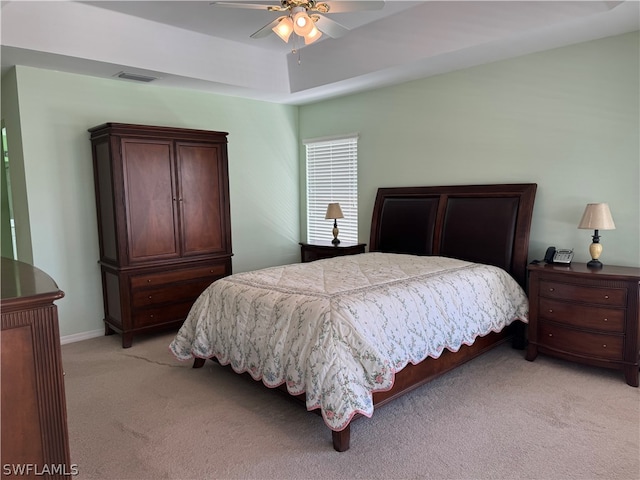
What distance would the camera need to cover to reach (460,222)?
13.9 feet

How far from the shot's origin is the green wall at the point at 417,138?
352 centimetres

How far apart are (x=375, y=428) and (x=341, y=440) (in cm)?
33

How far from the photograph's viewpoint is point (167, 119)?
4.83 metres

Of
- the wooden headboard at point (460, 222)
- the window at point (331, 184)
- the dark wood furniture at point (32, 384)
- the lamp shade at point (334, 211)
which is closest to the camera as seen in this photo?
the dark wood furniture at point (32, 384)

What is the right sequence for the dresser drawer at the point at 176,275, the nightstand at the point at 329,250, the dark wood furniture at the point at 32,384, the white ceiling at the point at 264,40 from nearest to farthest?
the dark wood furniture at the point at 32,384
the white ceiling at the point at 264,40
the dresser drawer at the point at 176,275
the nightstand at the point at 329,250

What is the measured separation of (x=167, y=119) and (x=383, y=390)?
383cm

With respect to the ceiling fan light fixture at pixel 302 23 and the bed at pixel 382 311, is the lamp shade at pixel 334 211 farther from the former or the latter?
the ceiling fan light fixture at pixel 302 23

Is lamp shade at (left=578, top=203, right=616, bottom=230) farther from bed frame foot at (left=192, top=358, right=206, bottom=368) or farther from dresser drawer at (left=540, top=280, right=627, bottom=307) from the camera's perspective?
bed frame foot at (left=192, top=358, right=206, bottom=368)

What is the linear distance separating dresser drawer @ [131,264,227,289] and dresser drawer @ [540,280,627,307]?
3183 millimetres

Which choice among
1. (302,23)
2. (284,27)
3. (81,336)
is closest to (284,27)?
(284,27)

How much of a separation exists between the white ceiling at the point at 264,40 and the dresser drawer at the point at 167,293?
2103mm

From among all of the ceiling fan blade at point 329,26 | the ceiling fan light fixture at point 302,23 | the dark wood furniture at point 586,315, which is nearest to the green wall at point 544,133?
the dark wood furniture at point 586,315

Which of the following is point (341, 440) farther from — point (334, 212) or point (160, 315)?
point (334, 212)

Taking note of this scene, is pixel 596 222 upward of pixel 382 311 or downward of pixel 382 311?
upward
